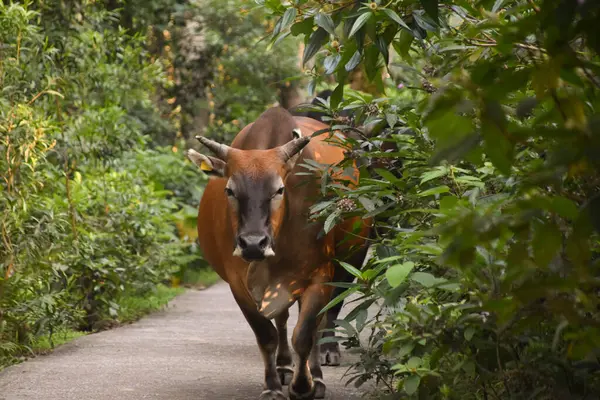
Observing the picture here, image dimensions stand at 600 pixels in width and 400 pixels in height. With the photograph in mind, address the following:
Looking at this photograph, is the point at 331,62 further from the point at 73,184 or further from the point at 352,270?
the point at 73,184

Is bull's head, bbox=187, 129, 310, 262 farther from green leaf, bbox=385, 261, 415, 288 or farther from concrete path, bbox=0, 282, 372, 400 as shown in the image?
green leaf, bbox=385, 261, 415, 288

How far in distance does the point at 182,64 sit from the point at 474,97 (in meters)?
21.0

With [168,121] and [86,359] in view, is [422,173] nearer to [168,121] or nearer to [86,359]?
[86,359]

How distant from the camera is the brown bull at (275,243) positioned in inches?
250

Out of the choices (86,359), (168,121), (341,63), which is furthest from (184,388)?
(168,121)

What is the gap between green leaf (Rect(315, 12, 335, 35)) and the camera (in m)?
4.49

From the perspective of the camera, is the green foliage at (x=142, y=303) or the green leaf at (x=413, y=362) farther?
the green foliage at (x=142, y=303)

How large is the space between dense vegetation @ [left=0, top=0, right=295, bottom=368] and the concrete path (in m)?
0.40

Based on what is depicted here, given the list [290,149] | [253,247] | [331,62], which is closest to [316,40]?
[331,62]

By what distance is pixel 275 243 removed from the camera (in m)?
6.48

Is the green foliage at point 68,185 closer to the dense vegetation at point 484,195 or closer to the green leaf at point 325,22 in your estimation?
the dense vegetation at point 484,195

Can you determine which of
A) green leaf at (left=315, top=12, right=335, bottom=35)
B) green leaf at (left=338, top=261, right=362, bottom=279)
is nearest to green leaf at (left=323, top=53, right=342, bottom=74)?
green leaf at (left=315, top=12, right=335, bottom=35)

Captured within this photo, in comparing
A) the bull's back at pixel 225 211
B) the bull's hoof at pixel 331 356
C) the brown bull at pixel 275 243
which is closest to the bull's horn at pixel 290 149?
the brown bull at pixel 275 243

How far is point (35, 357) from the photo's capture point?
8.49 metres
